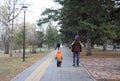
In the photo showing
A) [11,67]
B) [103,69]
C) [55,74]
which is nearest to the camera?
[55,74]

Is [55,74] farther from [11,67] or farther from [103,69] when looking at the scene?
[11,67]

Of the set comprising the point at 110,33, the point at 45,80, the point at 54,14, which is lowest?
the point at 45,80

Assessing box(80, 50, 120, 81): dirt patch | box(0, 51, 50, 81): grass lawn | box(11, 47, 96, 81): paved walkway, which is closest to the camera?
box(11, 47, 96, 81): paved walkway

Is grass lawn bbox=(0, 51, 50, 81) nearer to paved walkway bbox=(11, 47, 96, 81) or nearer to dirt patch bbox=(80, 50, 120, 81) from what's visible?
paved walkway bbox=(11, 47, 96, 81)

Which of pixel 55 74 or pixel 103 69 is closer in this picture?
pixel 55 74

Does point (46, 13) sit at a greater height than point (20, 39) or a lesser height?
greater

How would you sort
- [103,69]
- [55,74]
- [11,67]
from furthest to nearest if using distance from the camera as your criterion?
[11,67] < [103,69] < [55,74]

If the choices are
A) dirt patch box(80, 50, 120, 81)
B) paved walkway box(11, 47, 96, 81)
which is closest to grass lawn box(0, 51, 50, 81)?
paved walkway box(11, 47, 96, 81)

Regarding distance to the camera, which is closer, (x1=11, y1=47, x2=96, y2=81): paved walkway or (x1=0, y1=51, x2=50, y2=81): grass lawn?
(x1=11, y1=47, x2=96, y2=81): paved walkway

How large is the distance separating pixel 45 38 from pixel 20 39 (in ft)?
79.8

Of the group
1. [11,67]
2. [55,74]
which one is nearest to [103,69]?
[55,74]

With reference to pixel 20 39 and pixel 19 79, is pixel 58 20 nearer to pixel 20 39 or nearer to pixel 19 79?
pixel 20 39

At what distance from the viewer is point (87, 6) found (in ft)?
53.4

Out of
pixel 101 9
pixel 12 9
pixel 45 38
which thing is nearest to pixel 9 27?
pixel 12 9
